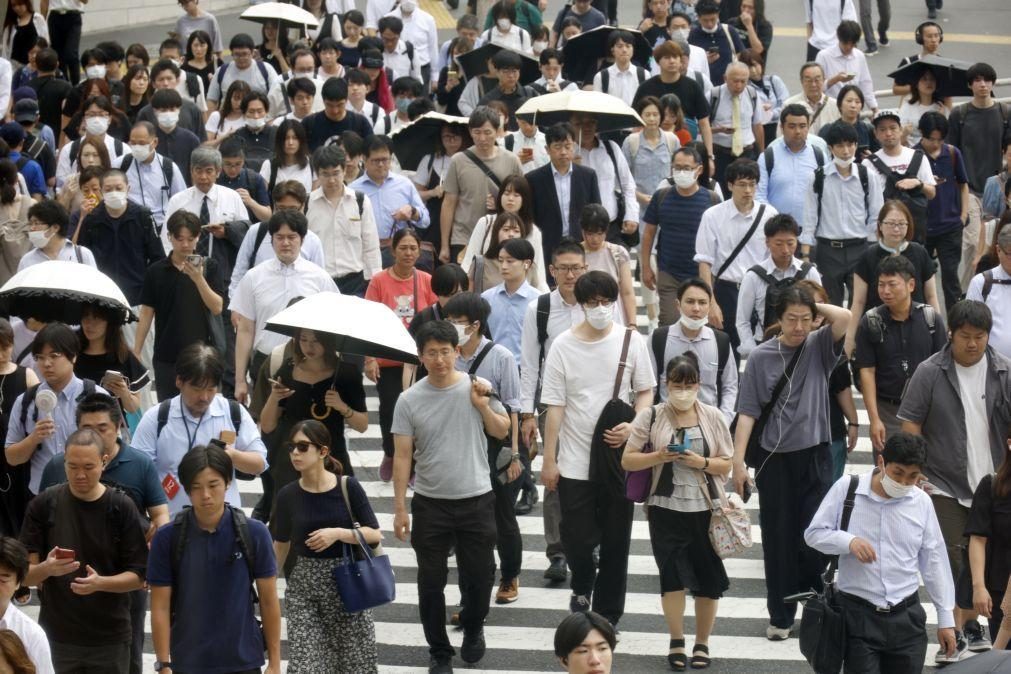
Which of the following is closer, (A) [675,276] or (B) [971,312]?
(B) [971,312]

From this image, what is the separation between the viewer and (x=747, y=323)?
1130cm

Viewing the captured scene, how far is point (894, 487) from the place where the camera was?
8312mm

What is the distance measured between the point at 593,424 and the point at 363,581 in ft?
6.07

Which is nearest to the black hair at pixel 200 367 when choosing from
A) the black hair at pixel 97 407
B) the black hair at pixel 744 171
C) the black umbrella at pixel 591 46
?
the black hair at pixel 97 407

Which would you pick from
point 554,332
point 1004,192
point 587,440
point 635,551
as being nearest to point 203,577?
point 587,440

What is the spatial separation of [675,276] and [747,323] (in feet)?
6.50

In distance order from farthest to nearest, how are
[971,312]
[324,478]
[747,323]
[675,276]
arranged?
1. [675,276]
2. [747,323]
3. [971,312]
4. [324,478]

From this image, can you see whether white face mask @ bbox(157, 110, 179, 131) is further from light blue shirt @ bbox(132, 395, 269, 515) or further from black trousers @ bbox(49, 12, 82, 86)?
black trousers @ bbox(49, 12, 82, 86)

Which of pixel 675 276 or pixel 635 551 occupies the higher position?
pixel 675 276

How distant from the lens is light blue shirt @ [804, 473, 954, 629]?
836 cm

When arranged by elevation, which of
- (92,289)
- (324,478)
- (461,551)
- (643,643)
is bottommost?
(643,643)

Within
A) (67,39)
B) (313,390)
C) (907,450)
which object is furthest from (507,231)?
(67,39)

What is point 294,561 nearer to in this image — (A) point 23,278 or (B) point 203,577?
(B) point 203,577

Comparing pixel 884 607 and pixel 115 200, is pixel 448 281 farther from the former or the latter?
pixel 884 607
